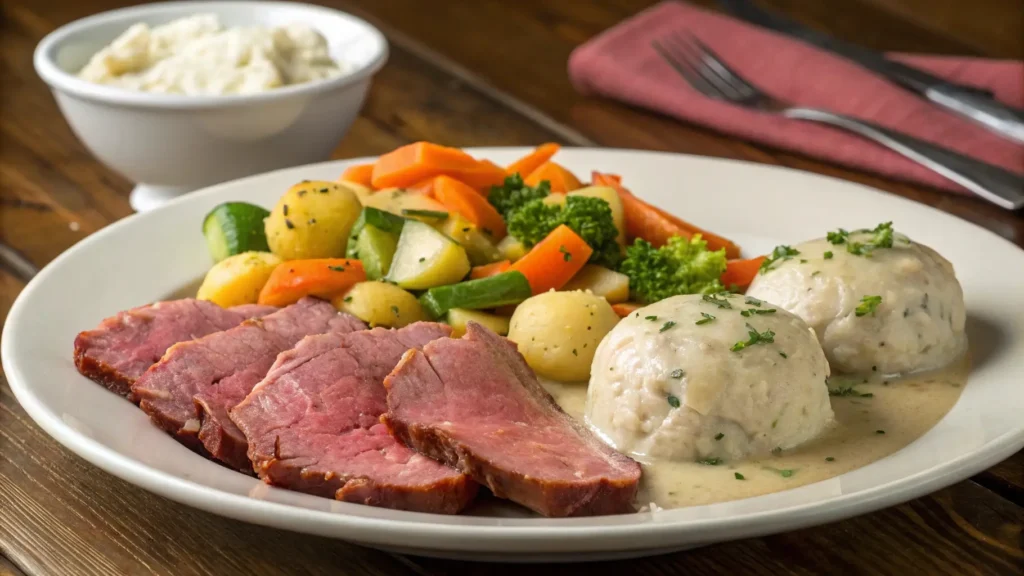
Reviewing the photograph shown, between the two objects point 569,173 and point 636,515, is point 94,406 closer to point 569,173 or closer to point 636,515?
point 636,515

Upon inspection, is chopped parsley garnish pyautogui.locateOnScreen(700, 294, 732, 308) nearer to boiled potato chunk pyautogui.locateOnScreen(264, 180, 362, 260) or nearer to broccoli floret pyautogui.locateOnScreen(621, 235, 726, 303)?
broccoli floret pyautogui.locateOnScreen(621, 235, 726, 303)

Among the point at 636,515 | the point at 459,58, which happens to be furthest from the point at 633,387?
the point at 459,58

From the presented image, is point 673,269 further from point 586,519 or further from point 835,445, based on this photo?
point 586,519

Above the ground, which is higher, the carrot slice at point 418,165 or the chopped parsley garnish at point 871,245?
the chopped parsley garnish at point 871,245

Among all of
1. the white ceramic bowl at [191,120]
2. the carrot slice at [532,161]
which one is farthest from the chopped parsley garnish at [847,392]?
the white ceramic bowl at [191,120]

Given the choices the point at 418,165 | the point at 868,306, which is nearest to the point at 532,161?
the point at 418,165

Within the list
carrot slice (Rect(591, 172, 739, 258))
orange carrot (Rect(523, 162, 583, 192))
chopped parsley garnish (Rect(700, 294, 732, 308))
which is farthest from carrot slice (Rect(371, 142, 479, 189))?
chopped parsley garnish (Rect(700, 294, 732, 308))

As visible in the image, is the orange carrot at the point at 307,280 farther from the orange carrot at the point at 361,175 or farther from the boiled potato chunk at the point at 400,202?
the orange carrot at the point at 361,175
